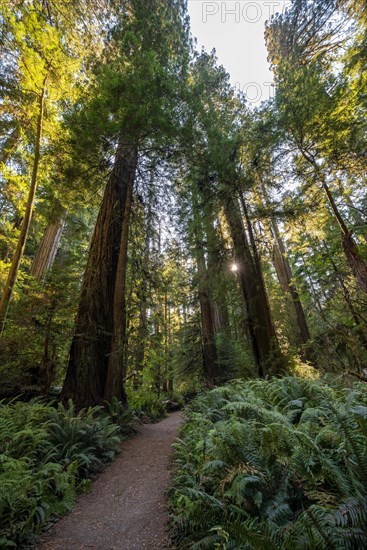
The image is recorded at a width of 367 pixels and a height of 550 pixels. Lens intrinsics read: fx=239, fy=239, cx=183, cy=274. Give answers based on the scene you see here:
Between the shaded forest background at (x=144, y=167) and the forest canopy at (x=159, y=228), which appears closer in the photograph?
the forest canopy at (x=159, y=228)

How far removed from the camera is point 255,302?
23.4 ft

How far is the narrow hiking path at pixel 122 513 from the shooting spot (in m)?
2.34

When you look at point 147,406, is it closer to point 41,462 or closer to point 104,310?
point 104,310

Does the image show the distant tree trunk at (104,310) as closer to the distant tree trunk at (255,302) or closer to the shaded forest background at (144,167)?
the shaded forest background at (144,167)

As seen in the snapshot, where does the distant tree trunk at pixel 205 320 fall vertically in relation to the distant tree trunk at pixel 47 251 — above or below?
below

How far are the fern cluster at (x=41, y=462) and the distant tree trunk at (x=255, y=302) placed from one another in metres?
4.25

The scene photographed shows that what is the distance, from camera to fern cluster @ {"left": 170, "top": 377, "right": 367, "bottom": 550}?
1506 mm

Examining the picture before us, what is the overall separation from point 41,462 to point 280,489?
3221mm

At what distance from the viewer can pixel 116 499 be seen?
3166 millimetres

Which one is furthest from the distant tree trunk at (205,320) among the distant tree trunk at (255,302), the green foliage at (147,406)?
the green foliage at (147,406)

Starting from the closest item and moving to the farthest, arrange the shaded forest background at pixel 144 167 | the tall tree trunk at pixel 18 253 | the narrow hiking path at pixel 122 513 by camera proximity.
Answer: the narrow hiking path at pixel 122 513, the tall tree trunk at pixel 18 253, the shaded forest background at pixel 144 167

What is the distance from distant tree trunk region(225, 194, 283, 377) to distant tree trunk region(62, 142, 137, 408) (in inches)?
138

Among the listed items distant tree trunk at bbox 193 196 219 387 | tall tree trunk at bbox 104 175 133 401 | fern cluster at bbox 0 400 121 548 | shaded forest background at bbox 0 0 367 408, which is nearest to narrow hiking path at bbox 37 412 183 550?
fern cluster at bbox 0 400 121 548

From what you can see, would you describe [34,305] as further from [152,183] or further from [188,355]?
[188,355]
